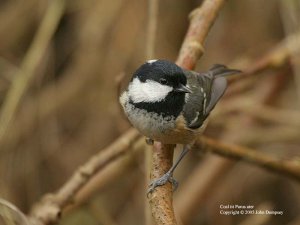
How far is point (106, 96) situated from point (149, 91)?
204cm

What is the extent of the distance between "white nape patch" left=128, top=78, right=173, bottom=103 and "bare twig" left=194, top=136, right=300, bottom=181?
403mm

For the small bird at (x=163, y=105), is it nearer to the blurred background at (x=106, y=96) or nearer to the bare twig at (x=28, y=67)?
the bare twig at (x=28, y=67)

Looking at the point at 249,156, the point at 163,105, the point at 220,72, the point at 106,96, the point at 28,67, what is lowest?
the point at 249,156

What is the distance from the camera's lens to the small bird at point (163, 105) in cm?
229

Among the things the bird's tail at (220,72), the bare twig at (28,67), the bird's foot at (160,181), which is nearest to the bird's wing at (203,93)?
the bird's tail at (220,72)

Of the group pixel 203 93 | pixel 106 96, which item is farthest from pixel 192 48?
pixel 106 96

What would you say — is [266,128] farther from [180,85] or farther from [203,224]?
[180,85]

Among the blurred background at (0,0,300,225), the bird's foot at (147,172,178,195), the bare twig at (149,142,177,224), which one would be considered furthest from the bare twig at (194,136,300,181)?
the blurred background at (0,0,300,225)

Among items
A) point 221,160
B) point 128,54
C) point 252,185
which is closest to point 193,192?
point 221,160

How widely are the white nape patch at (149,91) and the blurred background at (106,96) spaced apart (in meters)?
1.51

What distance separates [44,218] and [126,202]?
6.84ft

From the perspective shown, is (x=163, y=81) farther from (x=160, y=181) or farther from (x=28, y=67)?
(x=28, y=67)

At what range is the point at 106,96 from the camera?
14.2 ft

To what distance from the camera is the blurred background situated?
13.3ft
